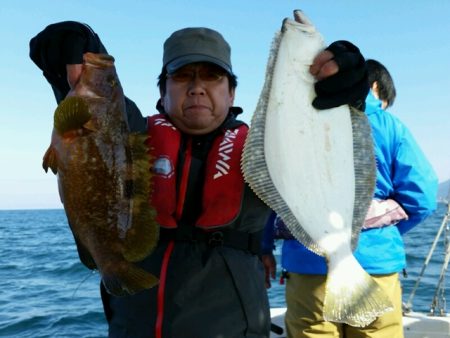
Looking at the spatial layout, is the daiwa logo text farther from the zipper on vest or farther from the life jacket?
the zipper on vest

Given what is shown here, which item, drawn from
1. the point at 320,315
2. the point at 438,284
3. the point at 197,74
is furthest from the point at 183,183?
the point at 438,284

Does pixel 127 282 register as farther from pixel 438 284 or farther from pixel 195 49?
pixel 438 284

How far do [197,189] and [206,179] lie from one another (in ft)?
0.28

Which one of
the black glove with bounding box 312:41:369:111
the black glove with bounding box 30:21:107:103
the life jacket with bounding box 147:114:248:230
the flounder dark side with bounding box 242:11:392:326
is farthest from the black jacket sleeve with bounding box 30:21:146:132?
the black glove with bounding box 312:41:369:111

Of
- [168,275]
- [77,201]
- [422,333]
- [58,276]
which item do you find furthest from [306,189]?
[58,276]

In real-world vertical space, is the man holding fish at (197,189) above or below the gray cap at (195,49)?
below

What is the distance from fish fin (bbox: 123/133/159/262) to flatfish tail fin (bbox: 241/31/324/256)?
1.55ft

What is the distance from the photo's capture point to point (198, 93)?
240 centimetres

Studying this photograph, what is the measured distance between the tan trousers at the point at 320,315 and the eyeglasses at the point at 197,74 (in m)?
1.84

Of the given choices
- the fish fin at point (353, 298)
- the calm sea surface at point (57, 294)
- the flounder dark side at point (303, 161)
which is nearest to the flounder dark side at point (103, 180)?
the flounder dark side at point (303, 161)

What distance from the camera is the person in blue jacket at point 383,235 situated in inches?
134

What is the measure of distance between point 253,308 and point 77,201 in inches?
40.2

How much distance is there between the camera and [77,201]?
191cm

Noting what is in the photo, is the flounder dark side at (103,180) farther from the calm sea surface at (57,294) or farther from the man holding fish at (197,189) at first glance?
the calm sea surface at (57,294)
